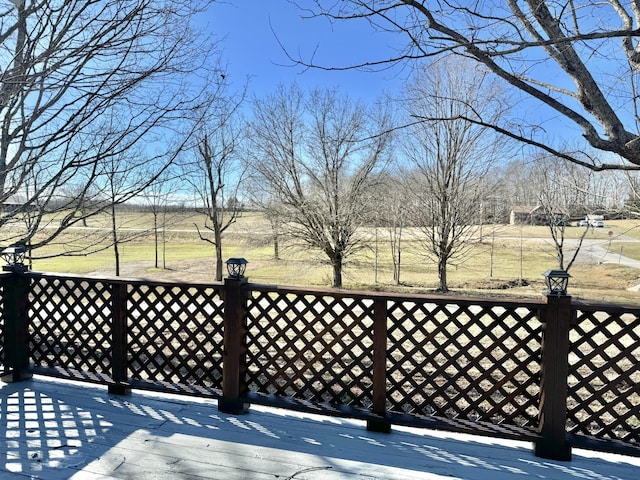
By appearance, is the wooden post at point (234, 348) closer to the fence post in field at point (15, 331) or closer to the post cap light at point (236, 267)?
the post cap light at point (236, 267)

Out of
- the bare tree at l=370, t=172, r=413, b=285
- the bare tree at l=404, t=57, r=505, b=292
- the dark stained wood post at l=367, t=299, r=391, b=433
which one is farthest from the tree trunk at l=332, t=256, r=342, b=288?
the dark stained wood post at l=367, t=299, r=391, b=433

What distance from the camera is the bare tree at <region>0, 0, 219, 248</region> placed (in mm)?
2346

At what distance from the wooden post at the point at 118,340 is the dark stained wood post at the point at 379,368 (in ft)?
5.30

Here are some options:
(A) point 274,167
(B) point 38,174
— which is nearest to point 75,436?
(B) point 38,174

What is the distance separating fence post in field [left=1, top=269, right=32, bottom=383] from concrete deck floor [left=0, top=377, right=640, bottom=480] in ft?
1.17

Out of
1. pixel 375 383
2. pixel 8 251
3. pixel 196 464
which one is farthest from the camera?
pixel 8 251

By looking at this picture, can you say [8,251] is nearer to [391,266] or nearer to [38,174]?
[38,174]

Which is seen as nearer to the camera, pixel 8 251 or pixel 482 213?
pixel 8 251

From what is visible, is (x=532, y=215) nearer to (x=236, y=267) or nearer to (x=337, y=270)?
(x=337, y=270)

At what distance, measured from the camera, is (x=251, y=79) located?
4.00 metres

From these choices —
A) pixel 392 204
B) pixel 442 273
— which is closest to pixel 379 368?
pixel 442 273

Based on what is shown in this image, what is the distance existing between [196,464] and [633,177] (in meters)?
9.49

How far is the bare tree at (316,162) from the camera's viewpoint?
11.2 m

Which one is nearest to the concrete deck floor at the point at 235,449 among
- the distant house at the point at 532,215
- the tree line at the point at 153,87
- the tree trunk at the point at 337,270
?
the tree line at the point at 153,87
